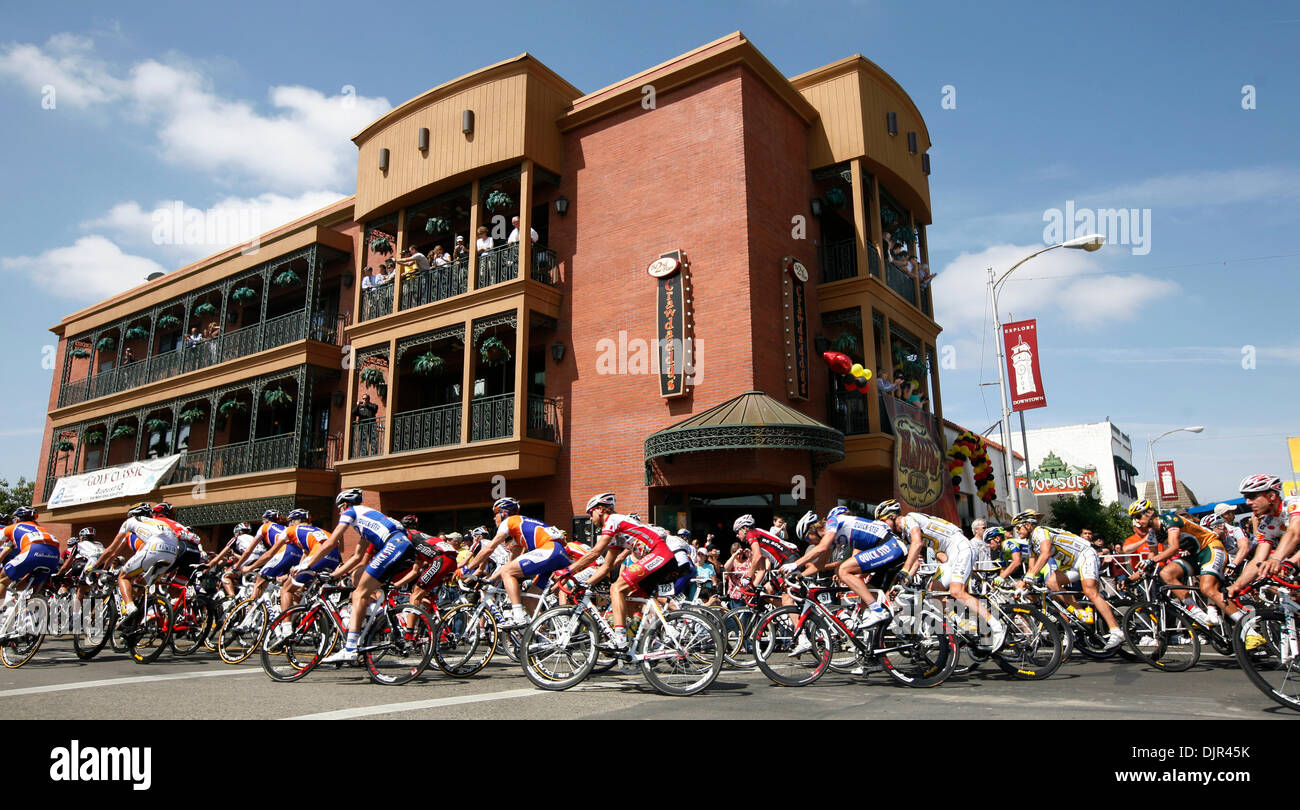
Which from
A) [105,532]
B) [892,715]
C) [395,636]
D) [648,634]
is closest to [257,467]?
[105,532]

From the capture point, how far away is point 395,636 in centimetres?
819

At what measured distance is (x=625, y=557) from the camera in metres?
7.89

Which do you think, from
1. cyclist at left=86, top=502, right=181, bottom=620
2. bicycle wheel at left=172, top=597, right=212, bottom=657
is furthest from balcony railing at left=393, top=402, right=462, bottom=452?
cyclist at left=86, top=502, right=181, bottom=620

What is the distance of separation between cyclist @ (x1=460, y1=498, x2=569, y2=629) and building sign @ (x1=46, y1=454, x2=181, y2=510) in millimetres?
20206

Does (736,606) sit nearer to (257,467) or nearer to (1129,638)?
(1129,638)

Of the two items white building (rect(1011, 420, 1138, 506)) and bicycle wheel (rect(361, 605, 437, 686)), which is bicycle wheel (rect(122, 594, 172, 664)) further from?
white building (rect(1011, 420, 1138, 506))

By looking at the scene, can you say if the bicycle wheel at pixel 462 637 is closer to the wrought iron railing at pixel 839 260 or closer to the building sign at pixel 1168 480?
the wrought iron railing at pixel 839 260

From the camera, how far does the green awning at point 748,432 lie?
1455 cm

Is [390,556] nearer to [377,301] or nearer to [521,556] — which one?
[521,556]

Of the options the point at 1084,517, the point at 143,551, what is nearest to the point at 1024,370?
the point at 143,551

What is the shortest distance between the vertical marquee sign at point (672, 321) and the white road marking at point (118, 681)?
950 centimetres

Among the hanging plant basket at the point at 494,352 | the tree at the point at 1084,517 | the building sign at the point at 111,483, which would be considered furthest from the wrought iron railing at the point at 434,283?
the tree at the point at 1084,517

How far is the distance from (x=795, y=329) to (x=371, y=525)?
11.1 meters
